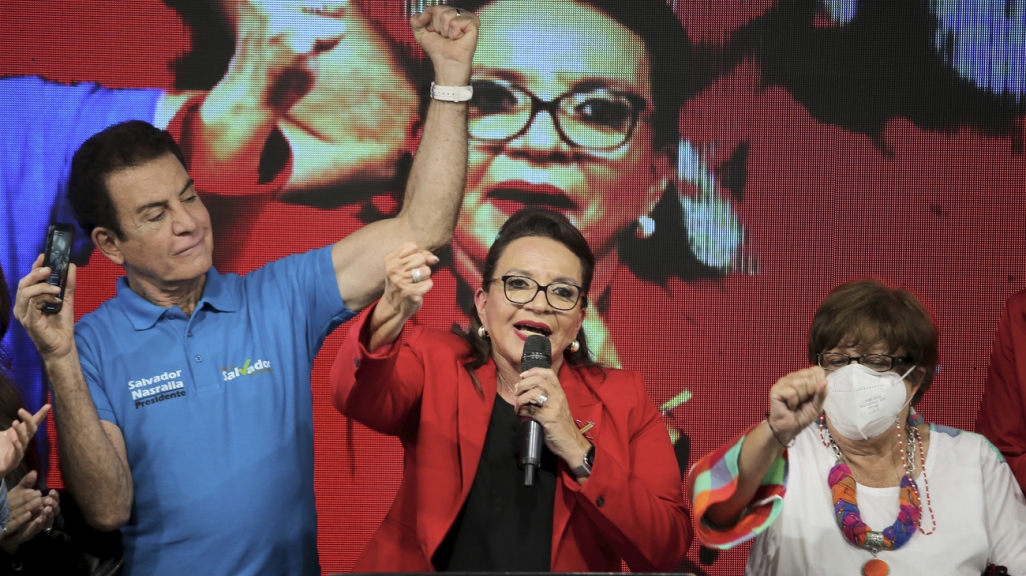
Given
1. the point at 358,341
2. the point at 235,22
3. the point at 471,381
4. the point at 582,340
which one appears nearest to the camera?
the point at 358,341

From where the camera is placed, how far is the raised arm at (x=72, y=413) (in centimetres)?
235

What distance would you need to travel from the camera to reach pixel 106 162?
9.09ft

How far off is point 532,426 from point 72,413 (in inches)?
41.5

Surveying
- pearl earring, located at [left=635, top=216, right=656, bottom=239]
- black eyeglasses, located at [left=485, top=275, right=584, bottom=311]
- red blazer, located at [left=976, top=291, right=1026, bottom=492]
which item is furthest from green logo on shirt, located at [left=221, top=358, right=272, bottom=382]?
red blazer, located at [left=976, top=291, right=1026, bottom=492]

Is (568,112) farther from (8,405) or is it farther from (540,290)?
(8,405)

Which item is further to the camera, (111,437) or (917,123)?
(917,123)

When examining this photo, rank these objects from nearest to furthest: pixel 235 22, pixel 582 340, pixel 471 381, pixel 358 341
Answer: pixel 358 341 < pixel 471 381 < pixel 582 340 < pixel 235 22

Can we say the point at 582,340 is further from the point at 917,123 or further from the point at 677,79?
the point at 917,123

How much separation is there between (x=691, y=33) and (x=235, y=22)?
5.14 feet

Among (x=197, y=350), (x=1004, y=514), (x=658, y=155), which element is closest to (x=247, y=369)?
(x=197, y=350)

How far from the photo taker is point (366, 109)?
3.63 meters

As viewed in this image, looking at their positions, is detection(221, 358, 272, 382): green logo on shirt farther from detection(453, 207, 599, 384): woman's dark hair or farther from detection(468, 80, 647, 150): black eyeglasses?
detection(468, 80, 647, 150): black eyeglasses

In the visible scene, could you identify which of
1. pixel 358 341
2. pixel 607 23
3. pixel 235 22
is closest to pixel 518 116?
pixel 607 23

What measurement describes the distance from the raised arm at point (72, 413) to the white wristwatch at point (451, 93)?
102 centimetres
